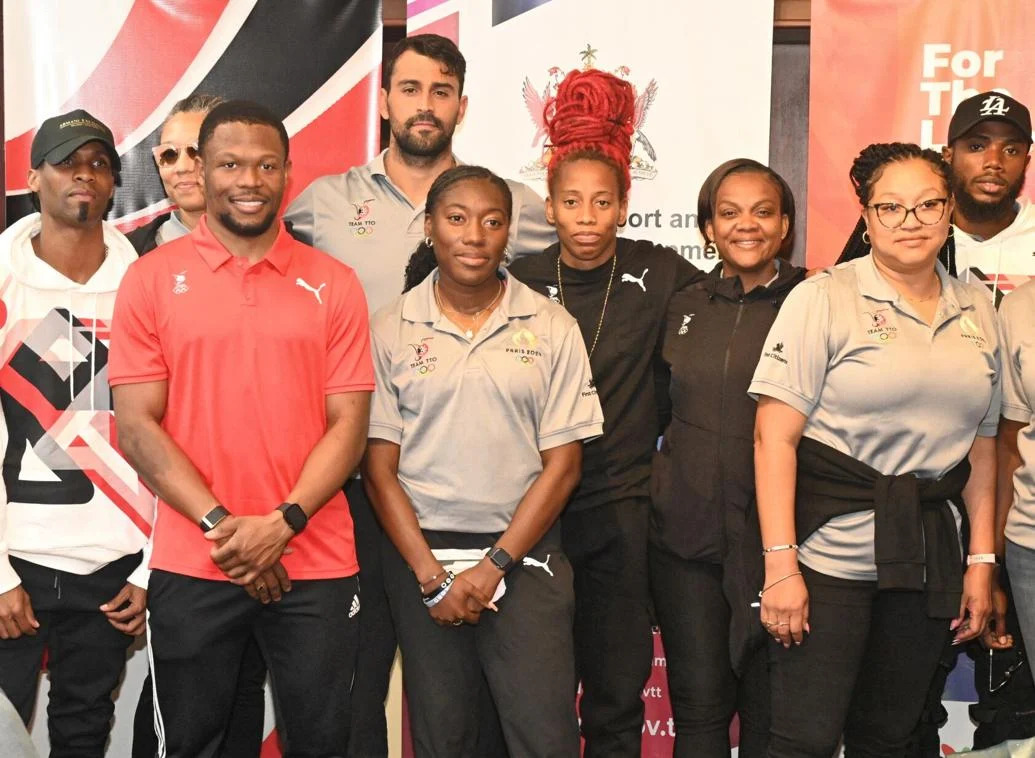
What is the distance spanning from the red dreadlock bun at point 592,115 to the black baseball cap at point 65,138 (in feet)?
4.24

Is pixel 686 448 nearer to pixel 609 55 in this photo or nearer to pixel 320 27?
pixel 609 55

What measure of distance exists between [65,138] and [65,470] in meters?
0.89

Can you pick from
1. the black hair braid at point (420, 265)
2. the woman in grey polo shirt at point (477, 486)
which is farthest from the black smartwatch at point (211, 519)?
the black hair braid at point (420, 265)

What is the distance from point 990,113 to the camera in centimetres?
347

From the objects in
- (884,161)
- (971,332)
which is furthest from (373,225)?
(971,332)

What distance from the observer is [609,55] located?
12.8 ft

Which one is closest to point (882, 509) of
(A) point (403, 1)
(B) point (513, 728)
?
(B) point (513, 728)

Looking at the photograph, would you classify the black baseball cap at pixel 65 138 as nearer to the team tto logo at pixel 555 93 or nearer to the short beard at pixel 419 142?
the short beard at pixel 419 142

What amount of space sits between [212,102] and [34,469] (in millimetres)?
1496

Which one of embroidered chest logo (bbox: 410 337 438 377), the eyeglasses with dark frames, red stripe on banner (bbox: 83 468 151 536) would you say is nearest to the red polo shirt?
embroidered chest logo (bbox: 410 337 438 377)

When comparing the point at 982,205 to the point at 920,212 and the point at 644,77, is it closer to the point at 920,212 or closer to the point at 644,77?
the point at 920,212

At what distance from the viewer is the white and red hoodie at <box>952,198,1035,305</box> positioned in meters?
3.57

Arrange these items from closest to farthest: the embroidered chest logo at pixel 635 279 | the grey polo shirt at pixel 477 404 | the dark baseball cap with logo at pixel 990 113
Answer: the grey polo shirt at pixel 477 404 → the embroidered chest logo at pixel 635 279 → the dark baseball cap with logo at pixel 990 113

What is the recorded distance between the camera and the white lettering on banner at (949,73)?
12.3 ft
